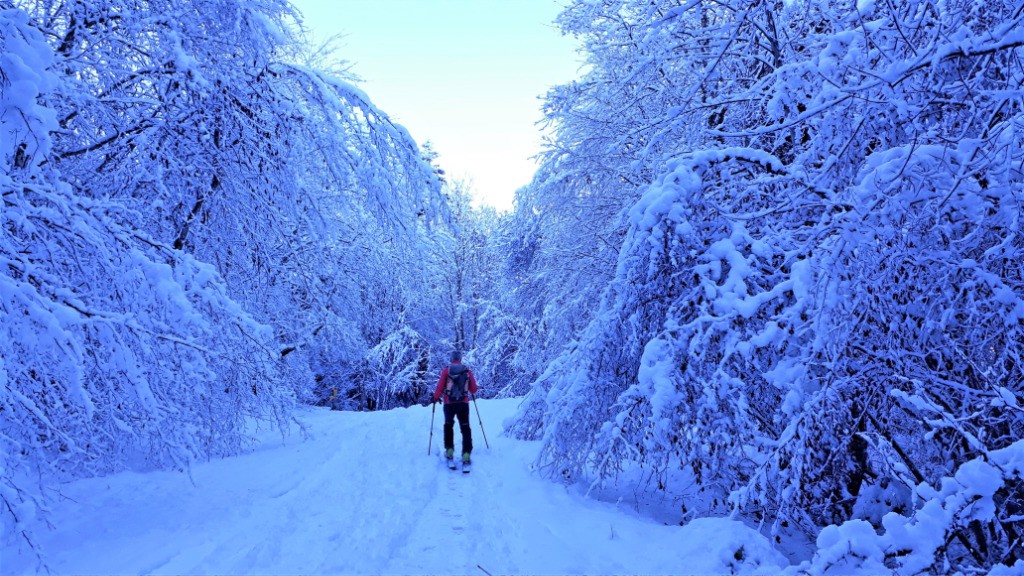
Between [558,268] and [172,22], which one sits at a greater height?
[172,22]

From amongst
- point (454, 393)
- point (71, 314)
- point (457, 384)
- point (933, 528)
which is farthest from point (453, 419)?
point (933, 528)

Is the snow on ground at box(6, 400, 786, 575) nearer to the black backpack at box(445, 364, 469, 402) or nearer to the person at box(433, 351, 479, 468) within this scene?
the person at box(433, 351, 479, 468)

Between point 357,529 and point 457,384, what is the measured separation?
3.48m

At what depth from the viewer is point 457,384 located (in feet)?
26.4

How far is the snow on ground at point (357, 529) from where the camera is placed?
12.2ft

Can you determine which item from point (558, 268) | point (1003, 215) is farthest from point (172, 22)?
point (558, 268)

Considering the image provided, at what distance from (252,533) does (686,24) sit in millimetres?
7347

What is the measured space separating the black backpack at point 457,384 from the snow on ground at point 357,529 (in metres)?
1.30

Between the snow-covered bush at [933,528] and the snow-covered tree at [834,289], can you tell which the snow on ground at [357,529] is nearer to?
the snow-covered tree at [834,289]

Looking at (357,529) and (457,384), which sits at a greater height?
(457,384)

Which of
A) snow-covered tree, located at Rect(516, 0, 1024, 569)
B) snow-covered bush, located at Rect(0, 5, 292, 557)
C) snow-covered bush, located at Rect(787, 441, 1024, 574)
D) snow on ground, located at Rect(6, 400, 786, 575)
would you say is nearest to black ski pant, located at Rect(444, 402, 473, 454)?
snow on ground, located at Rect(6, 400, 786, 575)

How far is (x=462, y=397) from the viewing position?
8039 mm

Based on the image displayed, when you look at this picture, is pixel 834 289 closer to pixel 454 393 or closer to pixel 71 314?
pixel 71 314

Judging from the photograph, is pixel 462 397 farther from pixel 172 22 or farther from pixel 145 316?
pixel 172 22
